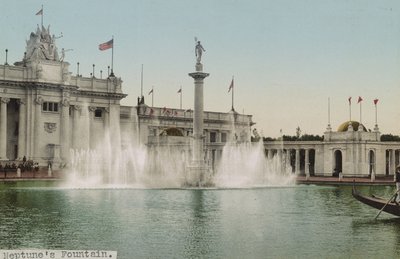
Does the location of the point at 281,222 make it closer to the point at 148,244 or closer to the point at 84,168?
the point at 148,244

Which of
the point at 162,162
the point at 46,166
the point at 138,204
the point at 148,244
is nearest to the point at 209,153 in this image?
the point at 162,162

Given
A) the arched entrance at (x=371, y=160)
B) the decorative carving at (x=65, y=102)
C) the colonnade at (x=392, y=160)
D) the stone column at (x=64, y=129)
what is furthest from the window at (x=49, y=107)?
the colonnade at (x=392, y=160)

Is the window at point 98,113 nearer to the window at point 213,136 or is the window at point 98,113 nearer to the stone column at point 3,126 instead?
the stone column at point 3,126

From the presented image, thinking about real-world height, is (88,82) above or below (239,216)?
above

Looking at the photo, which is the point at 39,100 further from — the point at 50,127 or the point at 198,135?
the point at 198,135

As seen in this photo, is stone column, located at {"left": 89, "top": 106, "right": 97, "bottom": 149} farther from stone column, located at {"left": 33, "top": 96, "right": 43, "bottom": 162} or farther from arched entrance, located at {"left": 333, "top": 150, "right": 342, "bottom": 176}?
arched entrance, located at {"left": 333, "top": 150, "right": 342, "bottom": 176}

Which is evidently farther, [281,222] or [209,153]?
[209,153]

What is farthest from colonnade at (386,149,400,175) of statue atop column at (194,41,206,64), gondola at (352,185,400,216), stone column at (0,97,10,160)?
gondola at (352,185,400,216)
